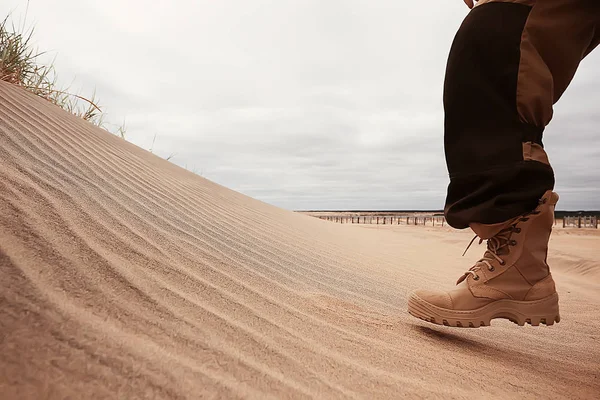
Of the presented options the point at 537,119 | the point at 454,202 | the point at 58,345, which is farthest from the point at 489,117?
the point at 58,345

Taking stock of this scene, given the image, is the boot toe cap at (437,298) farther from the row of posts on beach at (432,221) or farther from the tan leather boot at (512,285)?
the row of posts on beach at (432,221)

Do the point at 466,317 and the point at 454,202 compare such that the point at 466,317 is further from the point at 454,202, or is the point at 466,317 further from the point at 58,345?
the point at 58,345

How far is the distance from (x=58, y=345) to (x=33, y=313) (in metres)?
0.11

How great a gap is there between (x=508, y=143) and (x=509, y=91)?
0.56 ft

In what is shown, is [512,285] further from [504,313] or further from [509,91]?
[509,91]

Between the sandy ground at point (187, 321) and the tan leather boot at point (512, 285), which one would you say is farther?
the tan leather boot at point (512, 285)

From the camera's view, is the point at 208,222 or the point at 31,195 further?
the point at 208,222

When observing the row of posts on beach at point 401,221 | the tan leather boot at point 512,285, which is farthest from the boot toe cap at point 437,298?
the row of posts on beach at point 401,221

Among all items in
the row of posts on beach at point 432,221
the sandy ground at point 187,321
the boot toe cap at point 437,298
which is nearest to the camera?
the sandy ground at point 187,321

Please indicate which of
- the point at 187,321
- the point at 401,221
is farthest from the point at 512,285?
the point at 401,221

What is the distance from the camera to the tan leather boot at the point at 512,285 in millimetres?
1253

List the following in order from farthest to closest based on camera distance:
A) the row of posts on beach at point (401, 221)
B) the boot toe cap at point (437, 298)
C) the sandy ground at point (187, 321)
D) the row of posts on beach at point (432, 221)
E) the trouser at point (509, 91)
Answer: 1. the row of posts on beach at point (401, 221)
2. the row of posts on beach at point (432, 221)
3. the boot toe cap at point (437, 298)
4. the trouser at point (509, 91)
5. the sandy ground at point (187, 321)

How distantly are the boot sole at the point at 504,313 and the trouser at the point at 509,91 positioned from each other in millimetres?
297

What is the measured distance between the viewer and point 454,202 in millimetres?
1327
